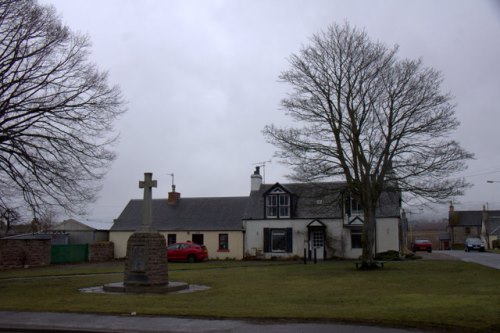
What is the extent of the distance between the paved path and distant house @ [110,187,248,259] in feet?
108

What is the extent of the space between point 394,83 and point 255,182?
2221 cm

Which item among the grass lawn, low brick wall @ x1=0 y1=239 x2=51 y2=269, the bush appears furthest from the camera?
the bush

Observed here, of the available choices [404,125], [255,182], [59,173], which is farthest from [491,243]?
[59,173]

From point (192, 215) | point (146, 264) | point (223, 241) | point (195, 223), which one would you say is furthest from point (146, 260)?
point (192, 215)

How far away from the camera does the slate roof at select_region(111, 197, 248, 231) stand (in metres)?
47.2

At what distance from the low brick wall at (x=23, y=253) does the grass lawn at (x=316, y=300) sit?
1232 centimetres

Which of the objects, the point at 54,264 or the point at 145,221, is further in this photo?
the point at 54,264

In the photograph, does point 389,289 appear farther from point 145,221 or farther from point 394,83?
point 394,83

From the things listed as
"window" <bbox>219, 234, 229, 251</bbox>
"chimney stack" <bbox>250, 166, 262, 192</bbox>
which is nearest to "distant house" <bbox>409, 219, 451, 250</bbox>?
"chimney stack" <bbox>250, 166, 262, 192</bbox>

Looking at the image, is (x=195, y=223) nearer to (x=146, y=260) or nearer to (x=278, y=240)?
(x=278, y=240)

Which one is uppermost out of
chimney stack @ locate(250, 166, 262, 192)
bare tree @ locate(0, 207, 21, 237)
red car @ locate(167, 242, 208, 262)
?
chimney stack @ locate(250, 166, 262, 192)

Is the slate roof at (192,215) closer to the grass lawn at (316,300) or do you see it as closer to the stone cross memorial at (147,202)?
the grass lawn at (316,300)

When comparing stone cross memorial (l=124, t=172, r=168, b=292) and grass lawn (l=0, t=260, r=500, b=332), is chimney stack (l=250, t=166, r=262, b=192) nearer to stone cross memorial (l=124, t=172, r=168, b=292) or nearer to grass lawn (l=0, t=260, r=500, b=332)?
grass lawn (l=0, t=260, r=500, b=332)

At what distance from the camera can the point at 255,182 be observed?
4888 centimetres
